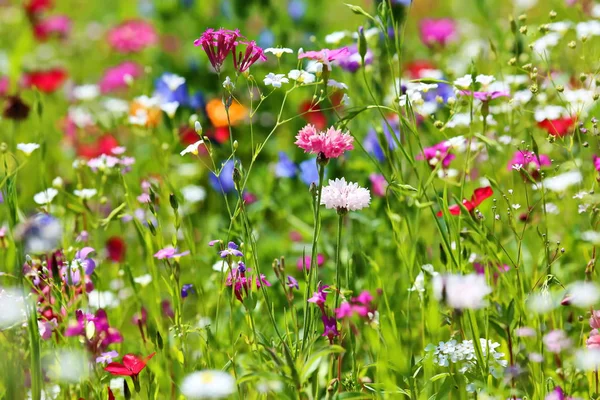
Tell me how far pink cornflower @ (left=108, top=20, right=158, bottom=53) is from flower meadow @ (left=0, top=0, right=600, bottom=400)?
14 centimetres

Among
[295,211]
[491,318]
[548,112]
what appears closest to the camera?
[491,318]

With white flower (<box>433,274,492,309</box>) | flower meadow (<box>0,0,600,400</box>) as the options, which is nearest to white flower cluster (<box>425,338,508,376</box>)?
flower meadow (<box>0,0,600,400</box>)

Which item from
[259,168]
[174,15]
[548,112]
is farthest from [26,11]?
[548,112]

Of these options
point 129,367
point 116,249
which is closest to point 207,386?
point 129,367

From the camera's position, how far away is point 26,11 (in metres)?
3.13

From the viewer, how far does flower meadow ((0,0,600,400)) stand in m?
1.07

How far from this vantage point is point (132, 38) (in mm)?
2918

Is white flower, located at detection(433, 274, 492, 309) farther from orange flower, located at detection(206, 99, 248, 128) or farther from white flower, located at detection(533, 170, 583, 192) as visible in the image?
orange flower, located at detection(206, 99, 248, 128)

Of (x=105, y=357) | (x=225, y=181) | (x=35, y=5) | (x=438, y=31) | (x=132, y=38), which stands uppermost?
(x=35, y=5)

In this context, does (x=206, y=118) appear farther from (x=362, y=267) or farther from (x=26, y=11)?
(x=26, y=11)

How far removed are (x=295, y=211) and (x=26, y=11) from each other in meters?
1.72

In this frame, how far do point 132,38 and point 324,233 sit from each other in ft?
4.79

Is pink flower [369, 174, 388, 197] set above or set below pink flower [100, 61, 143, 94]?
below

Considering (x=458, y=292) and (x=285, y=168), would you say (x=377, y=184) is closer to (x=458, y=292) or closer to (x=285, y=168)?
(x=285, y=168)
